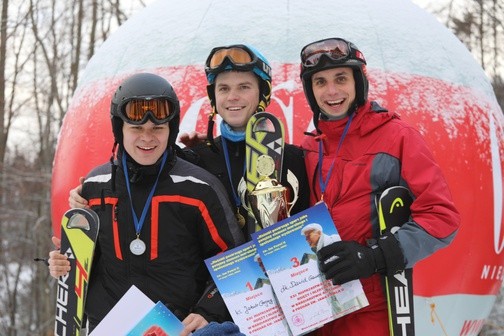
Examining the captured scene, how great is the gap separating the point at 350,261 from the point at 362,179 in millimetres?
377

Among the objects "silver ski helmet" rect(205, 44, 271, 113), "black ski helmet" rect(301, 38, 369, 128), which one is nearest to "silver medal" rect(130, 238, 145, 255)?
"silver ski helmet" rect(205, 44, 271, 113)

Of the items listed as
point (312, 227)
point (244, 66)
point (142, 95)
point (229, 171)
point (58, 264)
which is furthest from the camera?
point (244, 66)

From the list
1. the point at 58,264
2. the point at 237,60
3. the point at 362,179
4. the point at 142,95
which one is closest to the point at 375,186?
the point at 362,179

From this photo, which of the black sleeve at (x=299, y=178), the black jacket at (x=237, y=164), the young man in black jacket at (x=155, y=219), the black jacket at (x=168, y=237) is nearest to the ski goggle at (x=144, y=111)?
the young man in black jacket at (x=155, y=219)

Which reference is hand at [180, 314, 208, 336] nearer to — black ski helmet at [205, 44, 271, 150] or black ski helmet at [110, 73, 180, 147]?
black ski helmet at [110, 73, 180, 147]

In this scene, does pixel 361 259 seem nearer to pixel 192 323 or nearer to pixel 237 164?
pixel 192 323

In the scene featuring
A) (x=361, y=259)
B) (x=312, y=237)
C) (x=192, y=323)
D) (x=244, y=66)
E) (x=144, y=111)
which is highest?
(x=244, y=66)

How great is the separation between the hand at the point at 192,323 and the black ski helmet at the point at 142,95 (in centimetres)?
78

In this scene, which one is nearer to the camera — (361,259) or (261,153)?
(361,259)

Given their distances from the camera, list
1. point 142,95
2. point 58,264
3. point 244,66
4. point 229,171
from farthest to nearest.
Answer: point 244,66 < point 229,171 < point 58,264 < point 142,95

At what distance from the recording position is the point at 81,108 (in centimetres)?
534

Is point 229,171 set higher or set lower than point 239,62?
lower

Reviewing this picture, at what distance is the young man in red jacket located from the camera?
3.06 m

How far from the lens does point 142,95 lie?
3.27 metres
